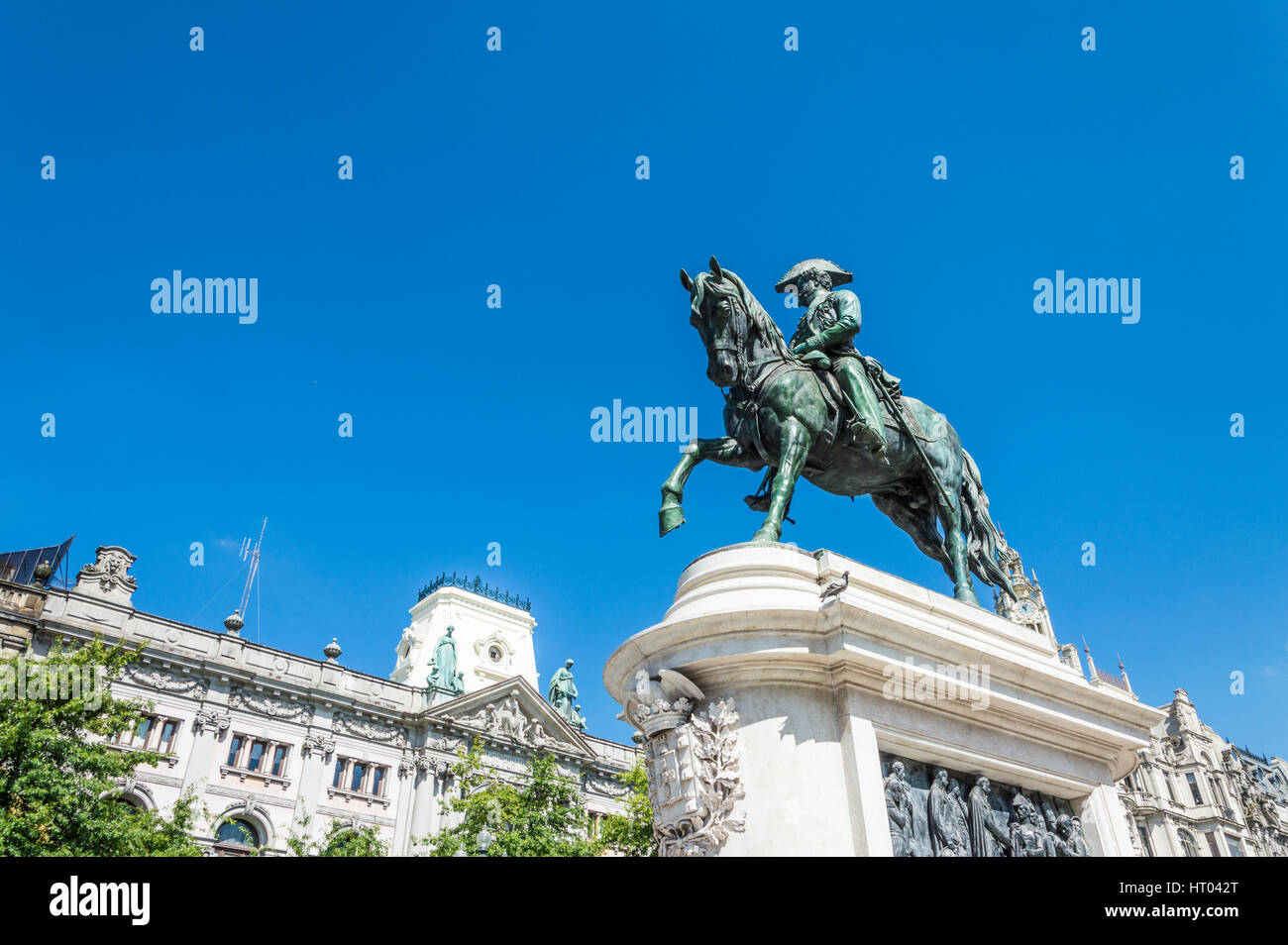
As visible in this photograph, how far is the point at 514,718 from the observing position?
4447 cm

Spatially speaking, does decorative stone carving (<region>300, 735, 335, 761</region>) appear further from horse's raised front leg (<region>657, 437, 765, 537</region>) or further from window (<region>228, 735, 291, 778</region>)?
horse's raised front leg (<region>657, 437, 765, 537</region>)

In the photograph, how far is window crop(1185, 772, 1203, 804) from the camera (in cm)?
6048

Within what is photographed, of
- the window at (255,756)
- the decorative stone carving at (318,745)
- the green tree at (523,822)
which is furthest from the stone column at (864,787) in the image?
the decorative stone carving at (318,745)

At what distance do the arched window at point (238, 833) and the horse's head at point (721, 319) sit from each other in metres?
33.3

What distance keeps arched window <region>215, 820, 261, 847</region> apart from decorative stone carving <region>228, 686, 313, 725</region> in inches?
166

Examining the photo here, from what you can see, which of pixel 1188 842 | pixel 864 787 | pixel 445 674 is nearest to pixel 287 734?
pixel 445 674

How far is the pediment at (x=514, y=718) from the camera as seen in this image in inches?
1682

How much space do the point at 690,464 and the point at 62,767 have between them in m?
20.8

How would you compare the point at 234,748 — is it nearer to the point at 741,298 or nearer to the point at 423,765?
the point at 423,765

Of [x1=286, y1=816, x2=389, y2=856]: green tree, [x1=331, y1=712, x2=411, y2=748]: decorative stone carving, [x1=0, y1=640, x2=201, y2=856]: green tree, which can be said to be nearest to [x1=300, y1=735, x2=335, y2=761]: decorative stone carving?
[x1=331, y1=712, x2=411, y2=748]: decorative stone carving
